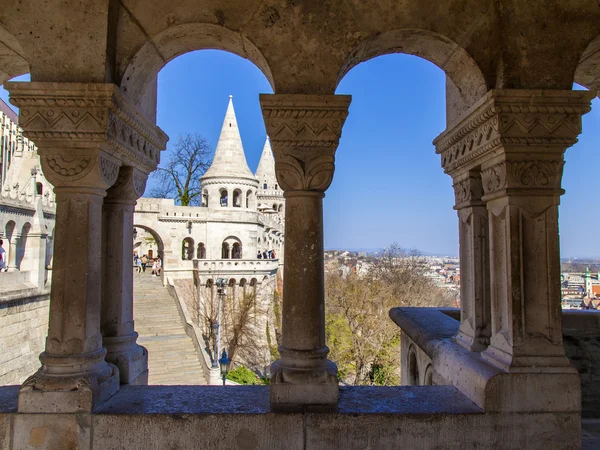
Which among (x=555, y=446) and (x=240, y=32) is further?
(x=240, y=32)

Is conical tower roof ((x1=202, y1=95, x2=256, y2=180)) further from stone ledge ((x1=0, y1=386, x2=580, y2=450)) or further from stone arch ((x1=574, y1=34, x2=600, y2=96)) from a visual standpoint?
stone ledge ((x1=0, y1=386, x2=580, y2=450))

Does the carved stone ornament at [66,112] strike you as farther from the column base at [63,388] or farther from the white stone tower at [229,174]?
the white stone tower at [229,174]

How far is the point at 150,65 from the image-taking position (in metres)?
2.66

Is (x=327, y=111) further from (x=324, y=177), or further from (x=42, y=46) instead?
(x=42, y=46)

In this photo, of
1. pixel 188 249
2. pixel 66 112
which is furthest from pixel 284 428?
pixel 188 249

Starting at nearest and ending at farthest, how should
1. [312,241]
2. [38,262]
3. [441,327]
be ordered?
1. [312,241]
2. [441,327]
3. [38,262]

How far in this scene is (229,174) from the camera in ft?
85.0

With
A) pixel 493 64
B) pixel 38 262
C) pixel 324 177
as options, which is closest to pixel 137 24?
pixel 324 177

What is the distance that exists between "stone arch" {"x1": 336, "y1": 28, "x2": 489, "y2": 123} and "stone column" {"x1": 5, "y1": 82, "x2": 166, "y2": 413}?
4.56ft

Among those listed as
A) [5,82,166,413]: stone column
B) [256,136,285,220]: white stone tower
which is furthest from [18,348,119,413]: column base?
[256,136,285,220]: white stone tower

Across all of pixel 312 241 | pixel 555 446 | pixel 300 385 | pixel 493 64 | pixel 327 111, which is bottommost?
pixel 555 446

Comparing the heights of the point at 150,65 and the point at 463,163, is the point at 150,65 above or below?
above

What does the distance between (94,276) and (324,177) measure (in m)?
1.36

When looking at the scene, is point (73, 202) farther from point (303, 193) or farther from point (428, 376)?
point (428, 376)
